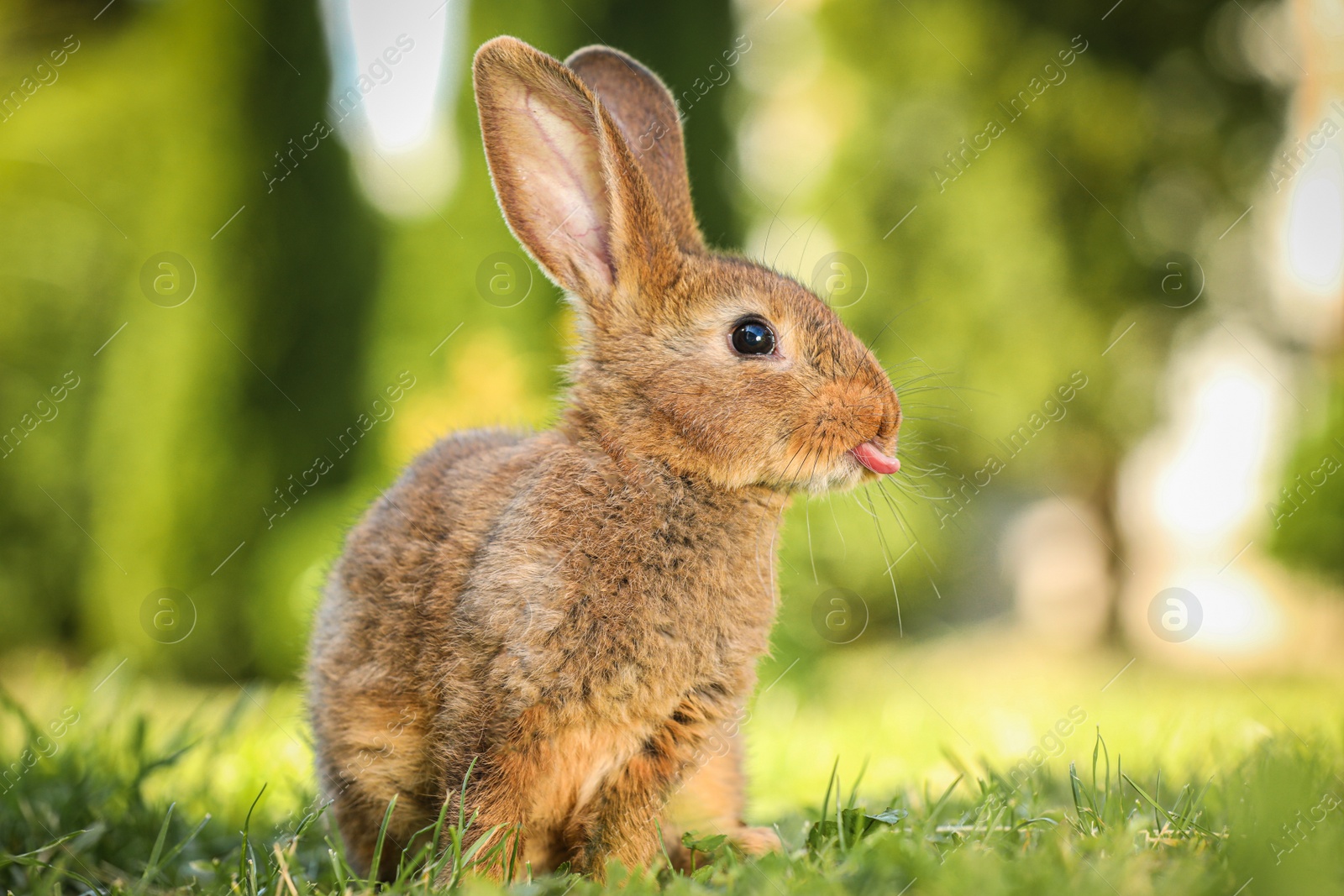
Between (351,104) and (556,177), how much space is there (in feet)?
16.4

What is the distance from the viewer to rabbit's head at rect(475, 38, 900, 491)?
2.70 metres

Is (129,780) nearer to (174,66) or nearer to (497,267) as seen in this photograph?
(497,267)

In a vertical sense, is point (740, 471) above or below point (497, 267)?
below

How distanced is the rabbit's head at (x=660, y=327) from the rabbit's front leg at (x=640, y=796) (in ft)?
2.18

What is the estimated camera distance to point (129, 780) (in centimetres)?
345

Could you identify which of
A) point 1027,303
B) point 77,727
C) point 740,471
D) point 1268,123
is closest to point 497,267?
point 77,727

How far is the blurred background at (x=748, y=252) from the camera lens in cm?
845

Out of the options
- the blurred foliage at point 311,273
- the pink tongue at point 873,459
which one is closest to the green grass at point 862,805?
the pink tongue at point 873,459

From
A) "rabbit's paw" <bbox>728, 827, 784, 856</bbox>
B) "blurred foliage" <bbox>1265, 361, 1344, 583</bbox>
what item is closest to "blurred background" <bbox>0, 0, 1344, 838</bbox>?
"blurred foliage" <bbox>1265, 361, 1344, 583</bbox>

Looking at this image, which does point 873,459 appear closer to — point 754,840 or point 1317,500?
point 754,840

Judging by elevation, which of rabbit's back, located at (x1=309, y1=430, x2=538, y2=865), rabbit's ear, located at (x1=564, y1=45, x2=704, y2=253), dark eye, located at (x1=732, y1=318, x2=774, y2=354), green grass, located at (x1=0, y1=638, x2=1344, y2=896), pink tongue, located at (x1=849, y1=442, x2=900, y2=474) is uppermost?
rabbit's ear, located at (x1=564, y1=45, x2=704, y2=253)

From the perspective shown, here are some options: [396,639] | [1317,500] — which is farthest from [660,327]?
[1317,500]

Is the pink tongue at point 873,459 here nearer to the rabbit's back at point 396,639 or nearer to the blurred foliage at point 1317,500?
the rabbit's back at point 396,639

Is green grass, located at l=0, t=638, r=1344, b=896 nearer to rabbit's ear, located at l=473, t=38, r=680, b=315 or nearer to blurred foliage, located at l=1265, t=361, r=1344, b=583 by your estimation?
rabbit's ear, located at l=473, t=38, r=680, b=315
